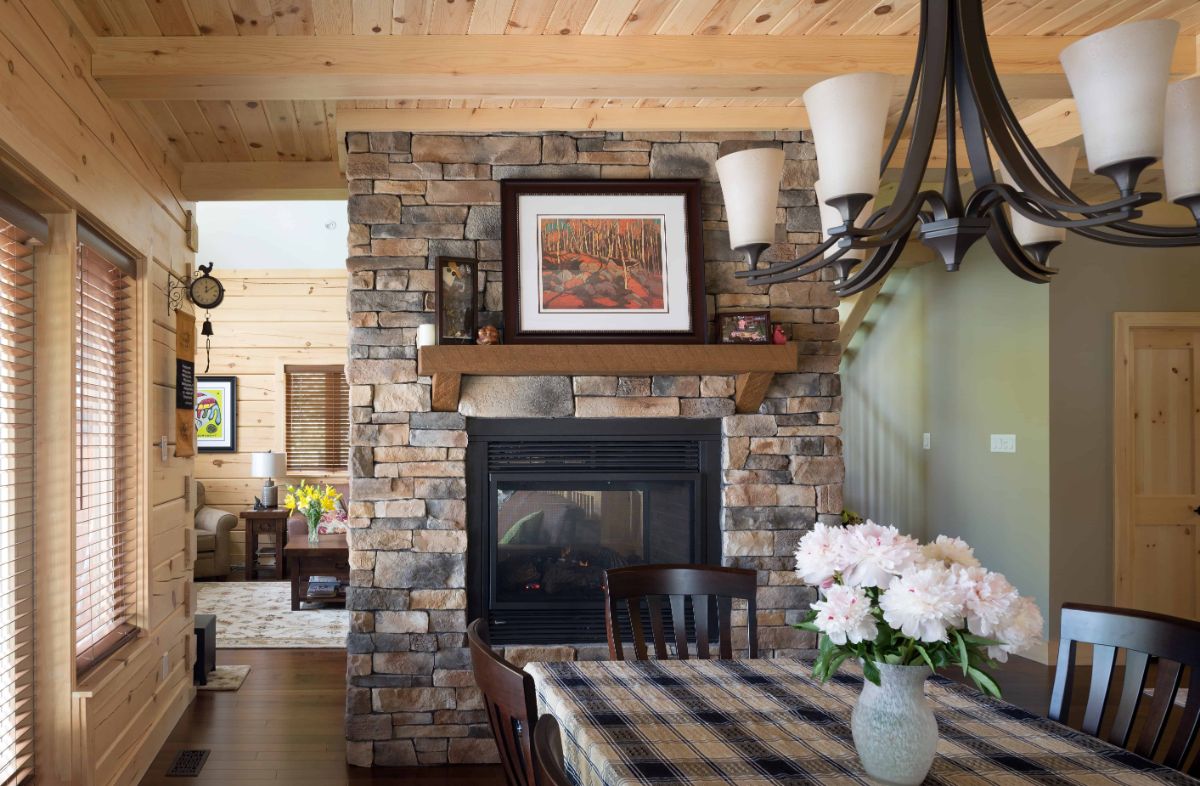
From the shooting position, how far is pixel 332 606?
21.0ft

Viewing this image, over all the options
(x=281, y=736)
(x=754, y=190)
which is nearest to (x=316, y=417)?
(x=281, y=736)

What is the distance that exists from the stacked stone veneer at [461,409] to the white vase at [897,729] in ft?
6.96

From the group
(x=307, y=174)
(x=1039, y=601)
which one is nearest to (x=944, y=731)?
(x=1039, y=601)

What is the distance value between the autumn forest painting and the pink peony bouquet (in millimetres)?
2160

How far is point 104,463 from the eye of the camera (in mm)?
3441

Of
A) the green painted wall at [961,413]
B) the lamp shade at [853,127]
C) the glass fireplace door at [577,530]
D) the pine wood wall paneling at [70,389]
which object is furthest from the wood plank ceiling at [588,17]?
the green painted wall at [961,413]

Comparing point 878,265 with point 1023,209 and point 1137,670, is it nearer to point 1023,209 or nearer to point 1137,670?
point 1023,209

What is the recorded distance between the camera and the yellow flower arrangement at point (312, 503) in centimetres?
639

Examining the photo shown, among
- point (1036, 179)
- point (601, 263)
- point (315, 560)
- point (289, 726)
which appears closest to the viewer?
point (1036, 179)

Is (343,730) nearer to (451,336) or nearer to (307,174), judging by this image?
(451,336)

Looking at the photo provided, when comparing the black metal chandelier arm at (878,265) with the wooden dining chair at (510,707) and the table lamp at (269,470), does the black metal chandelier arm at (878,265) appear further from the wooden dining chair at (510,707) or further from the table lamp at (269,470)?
the table lamp at (269,470)

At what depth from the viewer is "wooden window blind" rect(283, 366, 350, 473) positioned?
326 inches

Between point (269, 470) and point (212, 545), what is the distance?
757 millimetres

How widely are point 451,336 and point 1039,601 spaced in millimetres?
3547
